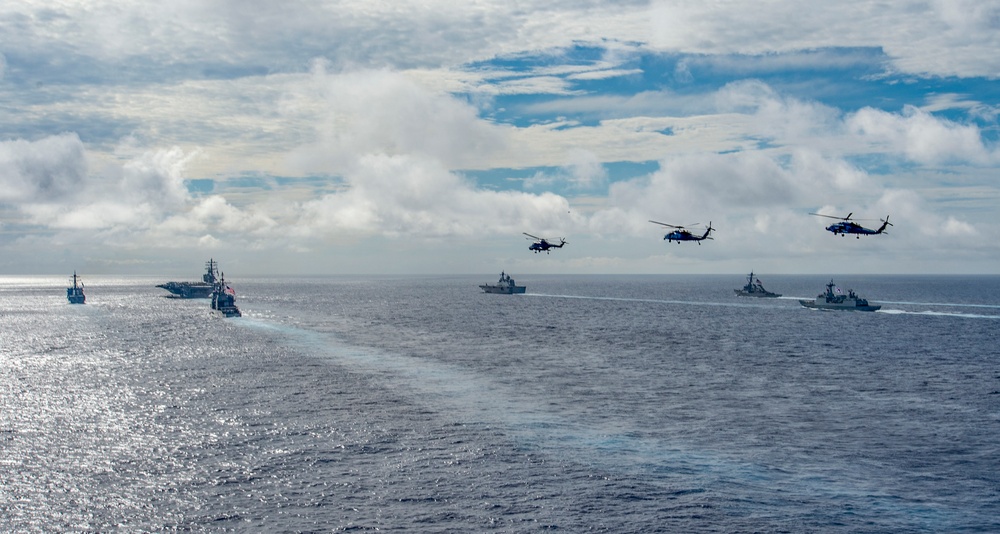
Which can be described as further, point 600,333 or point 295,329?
point 295,329

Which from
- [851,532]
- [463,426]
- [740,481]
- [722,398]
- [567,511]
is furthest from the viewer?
[722,398]

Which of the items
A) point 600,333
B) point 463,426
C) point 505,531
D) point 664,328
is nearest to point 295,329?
point 600,333

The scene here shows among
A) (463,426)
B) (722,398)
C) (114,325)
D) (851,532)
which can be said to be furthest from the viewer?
(114,325)

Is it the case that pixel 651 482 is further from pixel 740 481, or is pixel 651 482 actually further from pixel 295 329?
pixel 295 329

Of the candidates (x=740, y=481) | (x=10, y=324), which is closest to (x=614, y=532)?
(x=740, y=481)

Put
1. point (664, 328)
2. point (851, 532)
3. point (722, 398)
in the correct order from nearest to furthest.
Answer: point (851, 532)
point (722, 398)
point (664, 328)

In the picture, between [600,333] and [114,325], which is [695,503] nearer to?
[600,333]
